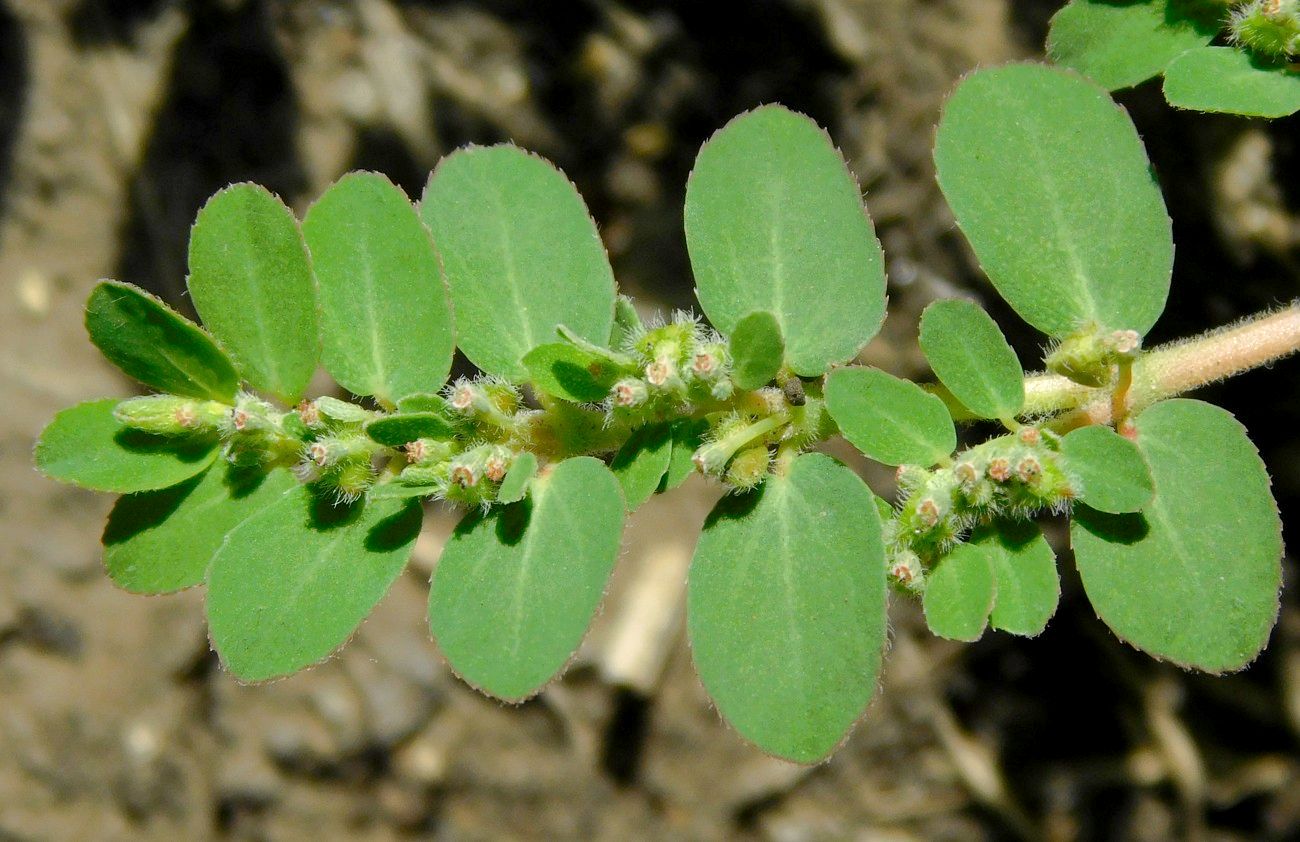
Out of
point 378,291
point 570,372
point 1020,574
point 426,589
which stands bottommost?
point 426,589

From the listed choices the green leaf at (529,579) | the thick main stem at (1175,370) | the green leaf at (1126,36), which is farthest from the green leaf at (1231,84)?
the green leaf at (529,579)

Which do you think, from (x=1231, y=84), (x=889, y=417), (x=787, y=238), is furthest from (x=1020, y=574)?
(x=1231, y=84)

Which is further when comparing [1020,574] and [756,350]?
[1020,574]

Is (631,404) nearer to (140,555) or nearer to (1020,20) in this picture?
(140,555)

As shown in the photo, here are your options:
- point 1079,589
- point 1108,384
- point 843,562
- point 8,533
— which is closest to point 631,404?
point 843,562

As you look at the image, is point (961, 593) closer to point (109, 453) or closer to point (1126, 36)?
point (1126, 36)

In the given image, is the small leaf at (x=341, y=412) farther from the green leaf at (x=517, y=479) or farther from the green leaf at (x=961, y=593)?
the green leaf at (x=961, y=593)
